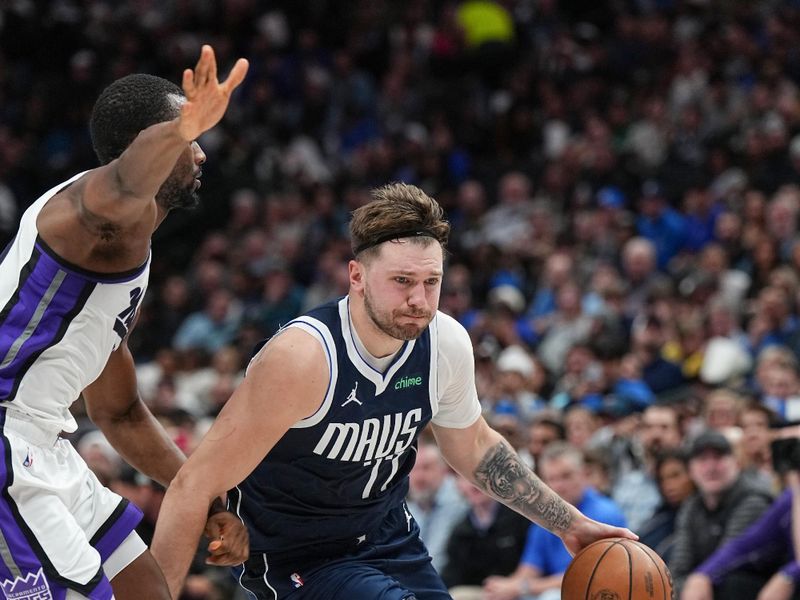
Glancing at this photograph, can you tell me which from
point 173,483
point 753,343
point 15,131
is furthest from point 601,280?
point 15,131

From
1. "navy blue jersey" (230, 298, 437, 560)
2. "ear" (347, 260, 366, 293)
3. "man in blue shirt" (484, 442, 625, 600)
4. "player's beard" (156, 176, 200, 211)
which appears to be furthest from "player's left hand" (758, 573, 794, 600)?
"player's beard" (156, 176, 200, 211)

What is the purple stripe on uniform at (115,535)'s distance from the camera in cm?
407

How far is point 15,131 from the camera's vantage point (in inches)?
677

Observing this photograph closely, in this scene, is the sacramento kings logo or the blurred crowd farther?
the blurred crowd

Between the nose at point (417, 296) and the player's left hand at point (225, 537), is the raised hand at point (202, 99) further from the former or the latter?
the player's left hand at point (225, 537)

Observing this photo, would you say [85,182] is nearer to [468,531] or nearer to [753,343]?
[468,531]

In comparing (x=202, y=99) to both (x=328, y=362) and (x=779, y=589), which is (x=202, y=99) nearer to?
(x=328, y=362)

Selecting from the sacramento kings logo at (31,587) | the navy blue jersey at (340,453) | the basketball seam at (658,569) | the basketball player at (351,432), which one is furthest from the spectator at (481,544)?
the sacramento kings logo at (31,587)

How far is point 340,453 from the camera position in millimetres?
4367

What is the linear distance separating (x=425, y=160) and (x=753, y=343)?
6112mm

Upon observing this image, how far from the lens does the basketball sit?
4.55 metres

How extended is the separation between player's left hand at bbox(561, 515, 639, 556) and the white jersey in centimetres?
190

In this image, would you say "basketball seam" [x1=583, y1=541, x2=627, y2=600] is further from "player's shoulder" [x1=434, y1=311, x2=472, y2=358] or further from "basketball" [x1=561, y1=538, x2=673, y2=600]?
"player's shoulder" [x1=434, y1=311, x2=472, y2=358]

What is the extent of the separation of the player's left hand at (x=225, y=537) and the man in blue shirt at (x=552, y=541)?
3110mm
